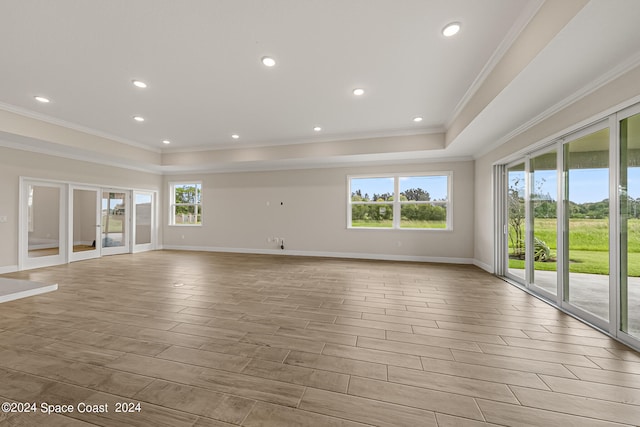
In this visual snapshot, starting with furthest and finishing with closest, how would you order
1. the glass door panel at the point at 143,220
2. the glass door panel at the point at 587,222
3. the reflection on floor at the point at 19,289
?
the glass door panel at the point at 143,220, the reflection on floor at the point at 19,289, the glass door panel at the point at 587,222

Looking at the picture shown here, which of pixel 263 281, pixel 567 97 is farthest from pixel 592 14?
pixel 263 281

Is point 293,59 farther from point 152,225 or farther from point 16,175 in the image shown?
point 152,225

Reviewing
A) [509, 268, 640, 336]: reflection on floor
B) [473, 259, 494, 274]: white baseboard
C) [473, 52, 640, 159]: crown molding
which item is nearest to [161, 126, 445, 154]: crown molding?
[473, 52, 640, 159]: crown molding

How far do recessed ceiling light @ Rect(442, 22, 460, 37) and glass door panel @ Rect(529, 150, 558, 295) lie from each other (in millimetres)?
2221

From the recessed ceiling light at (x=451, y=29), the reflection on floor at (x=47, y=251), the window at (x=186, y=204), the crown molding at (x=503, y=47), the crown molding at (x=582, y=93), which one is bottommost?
the reflection on floor at (x=47, y=251)

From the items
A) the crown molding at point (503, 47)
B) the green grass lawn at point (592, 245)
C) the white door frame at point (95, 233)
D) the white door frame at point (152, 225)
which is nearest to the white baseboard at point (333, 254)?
the white door frame at point (152, 225)

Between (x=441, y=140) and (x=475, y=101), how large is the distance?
5.56 ft

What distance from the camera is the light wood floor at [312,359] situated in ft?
Result: 4.59

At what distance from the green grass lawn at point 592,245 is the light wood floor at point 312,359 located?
2.09 ft

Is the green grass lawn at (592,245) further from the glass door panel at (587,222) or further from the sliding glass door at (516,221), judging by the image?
the sliding glass door at (516,221)

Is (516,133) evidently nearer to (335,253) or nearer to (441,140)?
(441,140)

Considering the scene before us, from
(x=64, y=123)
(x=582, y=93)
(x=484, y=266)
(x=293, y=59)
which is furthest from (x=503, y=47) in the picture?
(x=64, y=123)

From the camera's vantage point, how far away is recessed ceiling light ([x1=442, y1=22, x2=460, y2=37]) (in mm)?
2248

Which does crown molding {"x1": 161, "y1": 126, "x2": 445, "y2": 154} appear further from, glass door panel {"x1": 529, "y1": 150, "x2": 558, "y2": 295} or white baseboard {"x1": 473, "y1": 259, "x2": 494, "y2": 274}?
white baseboard {"x1": 473, "y1": 259, "x2": 494, "y2": 274}
